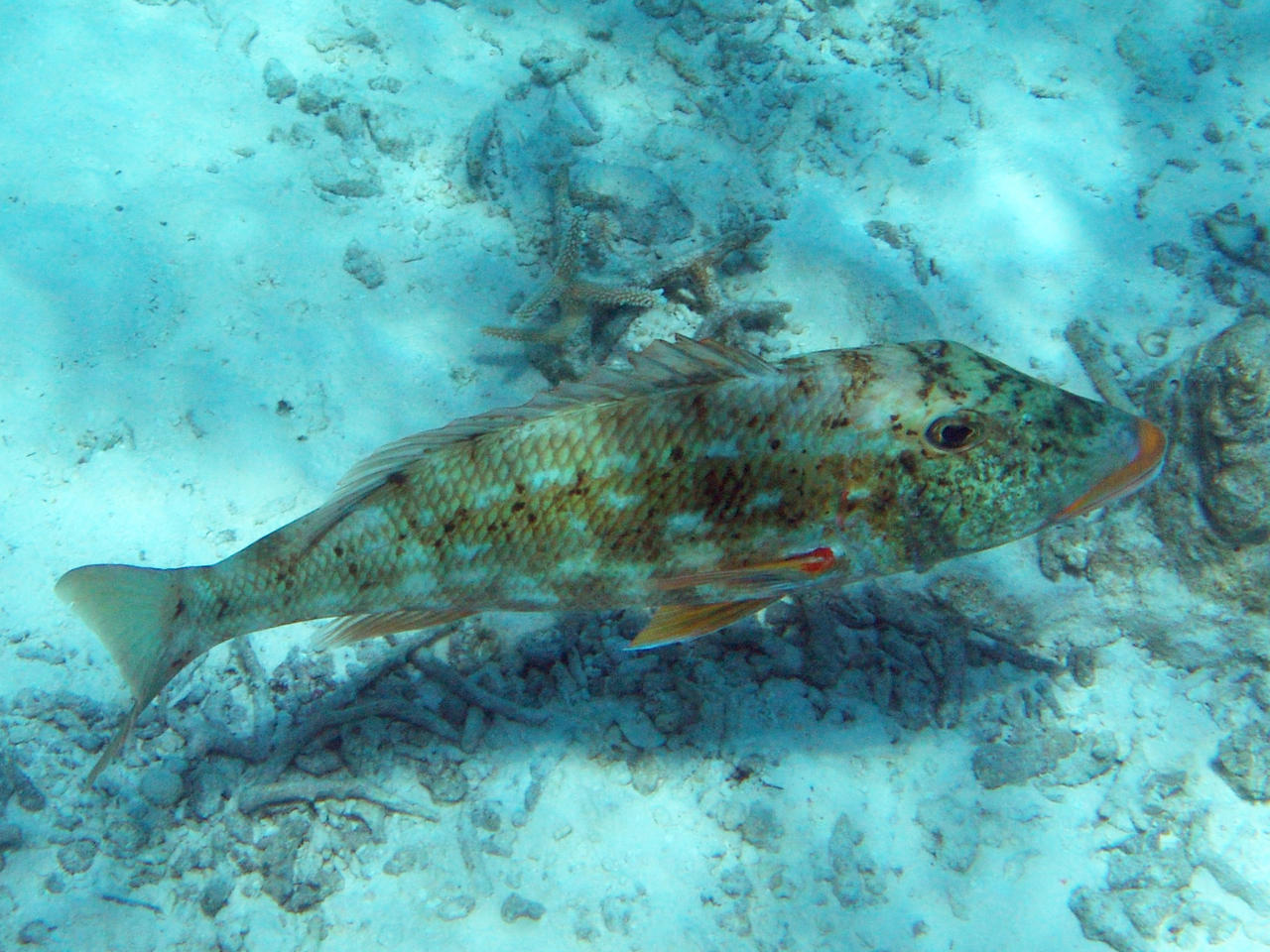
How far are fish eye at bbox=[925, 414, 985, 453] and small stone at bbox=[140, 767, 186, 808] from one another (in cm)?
346

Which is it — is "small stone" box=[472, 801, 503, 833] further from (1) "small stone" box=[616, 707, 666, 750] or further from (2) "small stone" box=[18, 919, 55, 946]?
(2) "small stone" box=[18, 919, 55, 946]

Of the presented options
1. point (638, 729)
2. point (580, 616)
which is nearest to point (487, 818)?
point (638, 729)

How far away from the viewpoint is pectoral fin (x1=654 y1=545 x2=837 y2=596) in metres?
2.16

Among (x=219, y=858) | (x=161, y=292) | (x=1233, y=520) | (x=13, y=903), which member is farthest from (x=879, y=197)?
(x=13, y=903)

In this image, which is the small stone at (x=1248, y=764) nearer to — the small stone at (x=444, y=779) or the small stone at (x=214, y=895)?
the small stone at (x=444, y=779)

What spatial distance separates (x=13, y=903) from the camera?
2.93m

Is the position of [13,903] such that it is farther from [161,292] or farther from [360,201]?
[360,201]

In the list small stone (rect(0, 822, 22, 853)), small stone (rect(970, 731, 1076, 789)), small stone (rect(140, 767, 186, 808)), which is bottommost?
small stone (rect(0, 822, 22, 853))

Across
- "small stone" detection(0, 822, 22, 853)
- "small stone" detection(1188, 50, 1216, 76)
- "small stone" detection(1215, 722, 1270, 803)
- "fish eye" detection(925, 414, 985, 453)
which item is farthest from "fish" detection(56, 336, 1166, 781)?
"small stone" detection(1188, 50, 1216, 76)

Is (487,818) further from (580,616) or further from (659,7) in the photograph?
(659,7)

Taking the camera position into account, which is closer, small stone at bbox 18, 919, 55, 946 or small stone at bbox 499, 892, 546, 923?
small stone at bbox 18, 919, 55, 946

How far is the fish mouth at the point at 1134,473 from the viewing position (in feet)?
6.79

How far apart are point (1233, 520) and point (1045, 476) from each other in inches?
88.3

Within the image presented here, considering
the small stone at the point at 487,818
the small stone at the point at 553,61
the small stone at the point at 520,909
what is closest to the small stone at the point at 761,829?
the small stone at the point at 520,909
